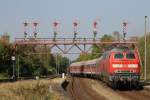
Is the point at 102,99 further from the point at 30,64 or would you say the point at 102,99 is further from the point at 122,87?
the point at 30,64

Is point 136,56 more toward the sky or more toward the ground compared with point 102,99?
more toward the sky

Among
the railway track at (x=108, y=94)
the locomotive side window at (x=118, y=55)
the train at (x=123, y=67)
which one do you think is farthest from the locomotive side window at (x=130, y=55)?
the railway track at (x=108, y=94)

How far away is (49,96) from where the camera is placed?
1068 inches

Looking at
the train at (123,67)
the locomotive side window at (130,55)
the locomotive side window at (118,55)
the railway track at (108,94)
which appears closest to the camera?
the railway track at (108,94)

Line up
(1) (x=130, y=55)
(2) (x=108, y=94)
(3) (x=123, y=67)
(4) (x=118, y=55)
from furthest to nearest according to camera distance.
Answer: (4) (x=118, y=55), (1) (x=130, y=55), (3) (x=123, y=67), (2) (x=108, y=94)

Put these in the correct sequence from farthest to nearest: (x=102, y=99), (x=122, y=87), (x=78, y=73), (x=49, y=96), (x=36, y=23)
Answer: (x=78, y=73), (x=36, y=23), (x=122, y=87), (x=102, y=99), (x=49, y=96)

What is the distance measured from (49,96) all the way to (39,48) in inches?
5094

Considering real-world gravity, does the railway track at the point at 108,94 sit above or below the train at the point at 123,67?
below

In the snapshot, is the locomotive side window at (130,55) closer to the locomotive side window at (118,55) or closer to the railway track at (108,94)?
the locomotive side window at (118,55)

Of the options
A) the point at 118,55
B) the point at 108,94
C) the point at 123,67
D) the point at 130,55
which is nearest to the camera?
the point at 108,94

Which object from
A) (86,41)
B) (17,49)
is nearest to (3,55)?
(17,49)

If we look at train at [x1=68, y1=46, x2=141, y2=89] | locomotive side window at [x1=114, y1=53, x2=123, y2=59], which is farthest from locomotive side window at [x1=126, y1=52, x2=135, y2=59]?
locomotive side window at [x1=114, y1=53, x2=123, y2=59]

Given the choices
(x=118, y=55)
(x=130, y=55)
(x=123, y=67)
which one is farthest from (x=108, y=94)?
(x=130, y=55)

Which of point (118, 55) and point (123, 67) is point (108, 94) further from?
point (118, 55)
